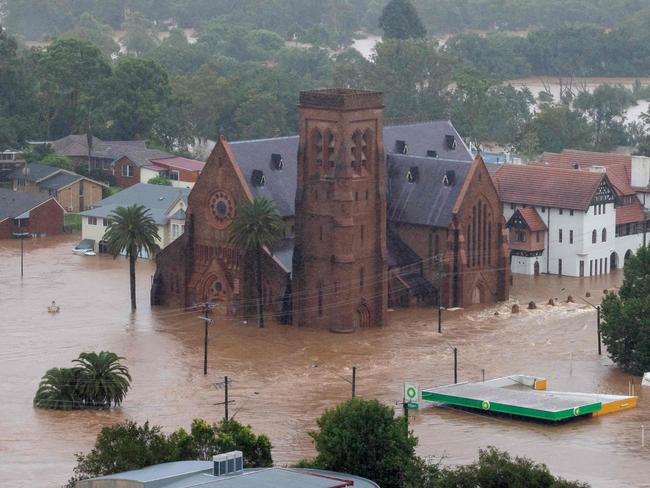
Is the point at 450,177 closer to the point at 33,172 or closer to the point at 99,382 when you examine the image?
the point at 99,382

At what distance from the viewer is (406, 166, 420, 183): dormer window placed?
421 ft

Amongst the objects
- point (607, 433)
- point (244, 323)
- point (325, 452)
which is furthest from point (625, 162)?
point (325, 452)

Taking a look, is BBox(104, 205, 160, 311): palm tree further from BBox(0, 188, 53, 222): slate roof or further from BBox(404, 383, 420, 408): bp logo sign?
BBox(404, 383, 420, 408): bp logo sign

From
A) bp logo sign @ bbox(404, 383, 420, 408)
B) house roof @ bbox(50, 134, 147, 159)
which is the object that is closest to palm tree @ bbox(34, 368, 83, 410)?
bp logo sign @ bbox(404, 383, 420, 408)

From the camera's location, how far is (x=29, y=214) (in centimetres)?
A: 15050

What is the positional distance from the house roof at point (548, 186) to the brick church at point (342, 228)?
8.85 m

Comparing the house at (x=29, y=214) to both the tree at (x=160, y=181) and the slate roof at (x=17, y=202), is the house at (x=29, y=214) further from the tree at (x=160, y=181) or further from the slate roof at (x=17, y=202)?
the tree at (x=160, y=181)

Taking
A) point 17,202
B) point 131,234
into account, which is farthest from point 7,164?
point 131,234

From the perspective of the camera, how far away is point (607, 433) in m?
97.1

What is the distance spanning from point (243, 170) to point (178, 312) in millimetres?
8553

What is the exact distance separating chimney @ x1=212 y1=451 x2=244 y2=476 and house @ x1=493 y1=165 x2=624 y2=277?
62.3 metres

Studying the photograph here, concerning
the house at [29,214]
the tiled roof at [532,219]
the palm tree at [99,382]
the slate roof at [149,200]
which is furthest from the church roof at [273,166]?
the house at [29,214]

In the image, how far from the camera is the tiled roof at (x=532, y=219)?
448 ft

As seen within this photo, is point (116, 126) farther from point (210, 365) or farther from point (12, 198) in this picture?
point (210, 365)
